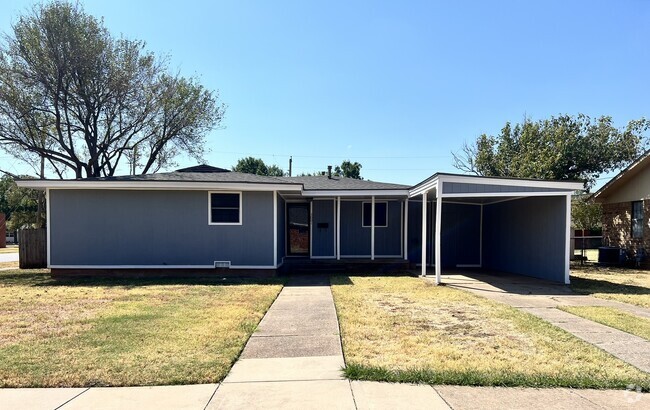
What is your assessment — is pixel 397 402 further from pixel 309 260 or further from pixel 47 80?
pixel 47 80

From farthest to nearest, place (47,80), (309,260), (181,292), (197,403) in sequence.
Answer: (47,80) < (309,260) < (181,292) < (197,403)

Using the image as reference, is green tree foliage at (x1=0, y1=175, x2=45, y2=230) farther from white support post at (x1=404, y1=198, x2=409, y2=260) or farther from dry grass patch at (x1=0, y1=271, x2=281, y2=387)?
white support post at (x1=404, y1=198, x2=409, y2=260)

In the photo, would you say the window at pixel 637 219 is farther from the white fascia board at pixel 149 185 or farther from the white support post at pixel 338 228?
the white fascia board at pixel 149 185

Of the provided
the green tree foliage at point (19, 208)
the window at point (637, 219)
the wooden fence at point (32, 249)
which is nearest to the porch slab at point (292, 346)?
the wooden fence at point (32, 249)

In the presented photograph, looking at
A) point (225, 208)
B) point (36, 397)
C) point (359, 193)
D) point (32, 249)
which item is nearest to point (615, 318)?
point (36, 397)

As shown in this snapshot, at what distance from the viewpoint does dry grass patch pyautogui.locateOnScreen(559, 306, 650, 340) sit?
5.60 meters

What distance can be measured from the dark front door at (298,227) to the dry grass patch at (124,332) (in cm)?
507

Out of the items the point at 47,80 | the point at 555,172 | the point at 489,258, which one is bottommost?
the point at 489,258

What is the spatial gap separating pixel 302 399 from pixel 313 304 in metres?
4.15

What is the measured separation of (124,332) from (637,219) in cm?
1857

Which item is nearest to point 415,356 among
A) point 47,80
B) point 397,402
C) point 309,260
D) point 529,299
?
point 397,402

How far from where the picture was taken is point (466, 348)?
4.72 metres

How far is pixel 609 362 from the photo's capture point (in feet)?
13.8

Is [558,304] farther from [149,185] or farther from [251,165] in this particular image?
[251,165]
